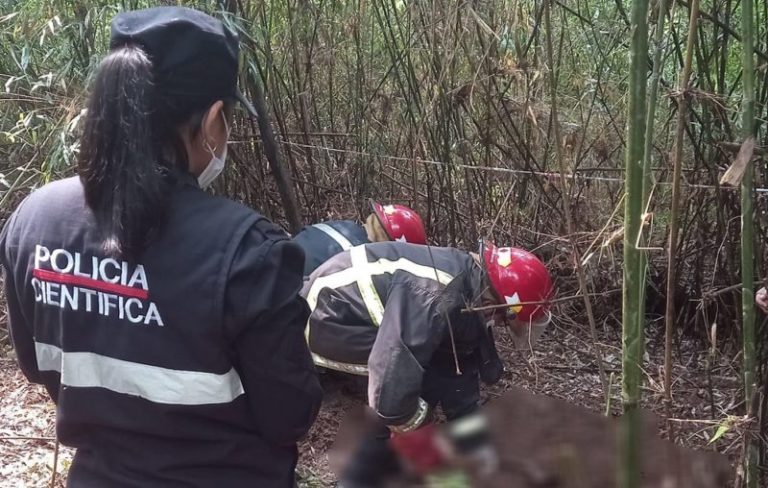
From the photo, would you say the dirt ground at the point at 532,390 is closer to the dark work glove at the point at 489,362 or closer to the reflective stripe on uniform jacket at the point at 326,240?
the dark work glove at the point at 489,362

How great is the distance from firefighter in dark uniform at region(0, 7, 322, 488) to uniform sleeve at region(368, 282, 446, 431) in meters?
1.22

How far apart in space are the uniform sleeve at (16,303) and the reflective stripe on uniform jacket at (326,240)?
1.91 m

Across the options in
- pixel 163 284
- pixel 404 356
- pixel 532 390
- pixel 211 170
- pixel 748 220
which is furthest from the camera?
pixel 532 390

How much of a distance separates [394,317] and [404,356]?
0.49 feet

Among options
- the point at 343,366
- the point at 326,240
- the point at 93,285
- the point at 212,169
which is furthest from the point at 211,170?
the point at 326,240

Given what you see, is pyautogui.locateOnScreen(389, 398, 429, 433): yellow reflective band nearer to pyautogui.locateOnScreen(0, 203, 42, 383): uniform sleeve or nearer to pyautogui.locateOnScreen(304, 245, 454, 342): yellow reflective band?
pyautogui.locateOnScreen(304, 245, 454, 342): yellow reflective band

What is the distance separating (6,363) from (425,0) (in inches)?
104

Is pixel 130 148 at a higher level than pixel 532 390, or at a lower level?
higher

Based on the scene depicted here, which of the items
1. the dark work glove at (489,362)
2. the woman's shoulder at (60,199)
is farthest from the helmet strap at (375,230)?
the woman's shoulder at (60,199)

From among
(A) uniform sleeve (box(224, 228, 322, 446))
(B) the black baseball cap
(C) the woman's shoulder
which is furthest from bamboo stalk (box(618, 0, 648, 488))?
(C) the woman's shoulder

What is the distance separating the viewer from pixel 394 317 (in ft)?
8.33

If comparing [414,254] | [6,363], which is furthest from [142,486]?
[6,363]

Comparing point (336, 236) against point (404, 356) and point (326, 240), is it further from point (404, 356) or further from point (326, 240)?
point (404, 356)

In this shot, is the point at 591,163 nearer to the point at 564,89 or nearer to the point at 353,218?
the point at 564,89
